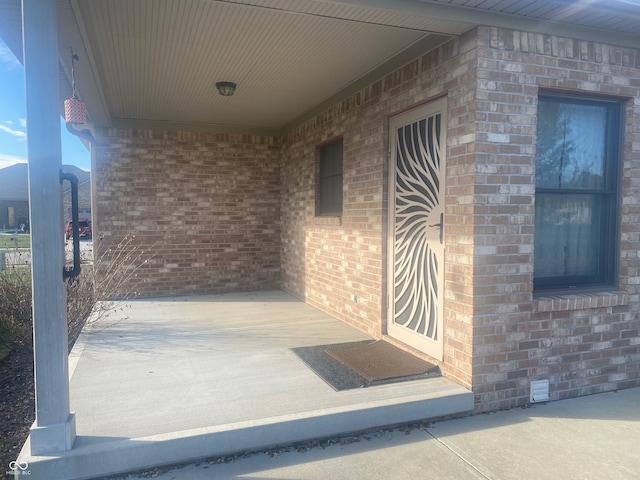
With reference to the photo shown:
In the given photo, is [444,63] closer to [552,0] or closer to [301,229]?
[552,0]

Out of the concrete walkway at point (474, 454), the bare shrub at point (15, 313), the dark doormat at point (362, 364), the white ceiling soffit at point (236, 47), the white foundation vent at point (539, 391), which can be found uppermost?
the white ceiling soffit at point (236, 47)

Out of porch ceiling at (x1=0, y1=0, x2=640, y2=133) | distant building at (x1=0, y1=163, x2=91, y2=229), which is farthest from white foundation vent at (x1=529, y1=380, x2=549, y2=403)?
distant building at (x1=0, y1=163, x2=91, y2=229)

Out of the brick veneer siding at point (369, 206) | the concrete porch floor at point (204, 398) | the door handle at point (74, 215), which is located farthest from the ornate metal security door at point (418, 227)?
the door handle at point (74, 215)

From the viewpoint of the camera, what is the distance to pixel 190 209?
8.32m

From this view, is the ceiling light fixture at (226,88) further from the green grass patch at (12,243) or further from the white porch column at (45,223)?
the white porch column at (45,223)

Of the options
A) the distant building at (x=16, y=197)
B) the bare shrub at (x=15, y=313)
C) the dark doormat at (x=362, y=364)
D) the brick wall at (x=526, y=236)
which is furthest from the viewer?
the distant building at (x=16, y=197)

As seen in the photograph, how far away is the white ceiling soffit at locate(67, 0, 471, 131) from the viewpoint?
12.2ft

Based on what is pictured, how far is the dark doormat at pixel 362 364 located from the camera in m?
4.00

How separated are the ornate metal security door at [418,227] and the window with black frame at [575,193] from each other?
0.86 meters

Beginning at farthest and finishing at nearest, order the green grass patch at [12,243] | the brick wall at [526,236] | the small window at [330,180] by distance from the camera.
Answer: the small window at [330,180], the green grass patch at [12,243], the brick wall at [526,236]

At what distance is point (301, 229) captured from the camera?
7.71m

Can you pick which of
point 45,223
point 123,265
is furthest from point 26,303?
point 45,223

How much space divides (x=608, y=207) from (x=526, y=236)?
43.7 inches

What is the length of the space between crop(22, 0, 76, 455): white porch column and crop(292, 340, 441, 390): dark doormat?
6.83ft
